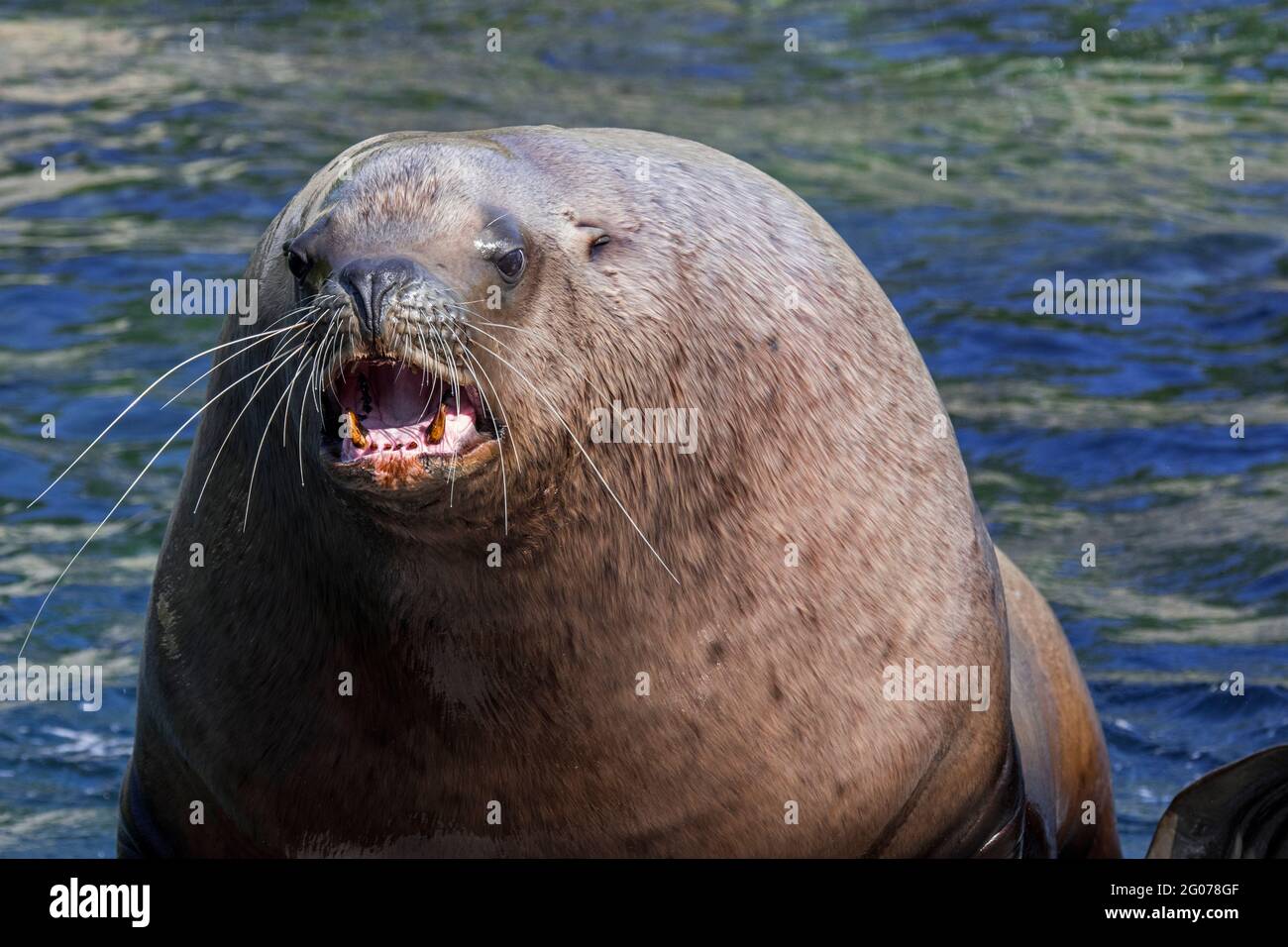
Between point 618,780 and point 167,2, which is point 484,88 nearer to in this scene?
point 167,2

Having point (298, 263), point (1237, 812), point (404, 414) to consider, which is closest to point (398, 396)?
point (404, 414)

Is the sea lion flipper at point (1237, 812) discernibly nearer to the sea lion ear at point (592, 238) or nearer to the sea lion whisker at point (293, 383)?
the sea lion ear at point (592, 238)

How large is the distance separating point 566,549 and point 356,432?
0.56 m

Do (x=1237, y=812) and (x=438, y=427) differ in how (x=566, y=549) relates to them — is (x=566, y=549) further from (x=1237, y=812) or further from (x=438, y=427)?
(x=1237, y=812)

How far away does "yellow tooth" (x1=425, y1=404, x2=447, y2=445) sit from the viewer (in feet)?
12.7

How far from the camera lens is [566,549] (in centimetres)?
415

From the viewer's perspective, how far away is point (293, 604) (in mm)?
4363

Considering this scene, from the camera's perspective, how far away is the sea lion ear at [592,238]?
4.27 m

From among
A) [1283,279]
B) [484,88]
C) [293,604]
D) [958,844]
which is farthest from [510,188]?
[484,88]

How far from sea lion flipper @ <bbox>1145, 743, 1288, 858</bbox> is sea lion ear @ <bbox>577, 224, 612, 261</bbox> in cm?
A: 214

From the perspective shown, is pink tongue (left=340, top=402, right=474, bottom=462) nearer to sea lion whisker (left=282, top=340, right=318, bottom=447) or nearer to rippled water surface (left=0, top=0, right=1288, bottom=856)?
sea lion whisker (left=282, top=340, right=318, bottom=447)

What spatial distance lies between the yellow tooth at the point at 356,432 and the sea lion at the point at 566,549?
0.02m
